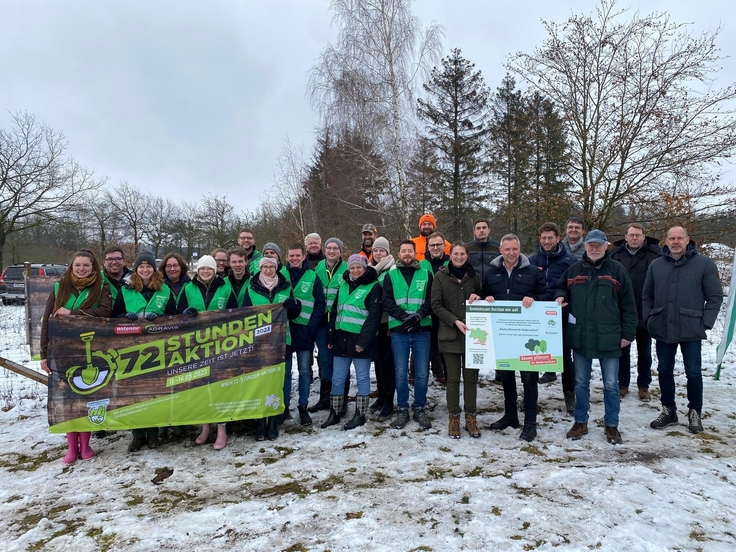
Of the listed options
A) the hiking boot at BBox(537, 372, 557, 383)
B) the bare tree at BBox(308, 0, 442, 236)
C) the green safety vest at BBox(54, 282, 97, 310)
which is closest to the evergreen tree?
the bare tree at BBox(308, 0, 442, 236)

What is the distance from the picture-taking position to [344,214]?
21.7 metres

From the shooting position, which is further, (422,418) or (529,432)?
(422,418)

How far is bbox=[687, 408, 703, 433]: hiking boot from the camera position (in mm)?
4551

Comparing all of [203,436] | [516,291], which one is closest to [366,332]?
[516,291]

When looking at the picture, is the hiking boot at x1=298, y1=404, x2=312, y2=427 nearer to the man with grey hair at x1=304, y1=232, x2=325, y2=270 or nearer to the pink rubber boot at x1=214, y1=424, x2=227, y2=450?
the pink rubber boot at x1=214, y1=424, x2=227, y2=450

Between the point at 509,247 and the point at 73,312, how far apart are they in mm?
4737

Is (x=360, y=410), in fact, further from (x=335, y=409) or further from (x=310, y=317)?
(x=310, y=317)

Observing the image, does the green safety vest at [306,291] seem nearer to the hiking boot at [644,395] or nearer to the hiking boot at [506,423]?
the hiking boot at [506,423]

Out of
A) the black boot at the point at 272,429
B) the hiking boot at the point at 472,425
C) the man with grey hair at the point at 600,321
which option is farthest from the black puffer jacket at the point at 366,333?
the man with grey hair at the point at 600,321

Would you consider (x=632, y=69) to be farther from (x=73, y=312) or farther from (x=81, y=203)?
(x=81, y=203)

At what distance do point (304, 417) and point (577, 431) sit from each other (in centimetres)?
309

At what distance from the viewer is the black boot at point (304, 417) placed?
5.06m

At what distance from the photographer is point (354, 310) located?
4883 millimetres

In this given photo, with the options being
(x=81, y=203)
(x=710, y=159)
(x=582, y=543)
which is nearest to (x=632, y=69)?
(x=710, y=159)
